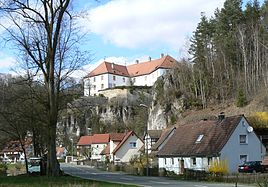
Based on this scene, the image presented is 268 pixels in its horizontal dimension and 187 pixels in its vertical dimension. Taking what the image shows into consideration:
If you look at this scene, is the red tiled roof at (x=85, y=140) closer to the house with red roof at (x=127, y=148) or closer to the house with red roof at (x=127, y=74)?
the house with red roof at (x=127, y=74)

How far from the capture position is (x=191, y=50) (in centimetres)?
8600

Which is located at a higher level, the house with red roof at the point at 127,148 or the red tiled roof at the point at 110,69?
the red tiled roof at the point at 110,69

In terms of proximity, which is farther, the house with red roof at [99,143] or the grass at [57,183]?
the house with red roof at [99,143]

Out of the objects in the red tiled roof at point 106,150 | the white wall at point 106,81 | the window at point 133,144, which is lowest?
the red tiled roof at point 106,150

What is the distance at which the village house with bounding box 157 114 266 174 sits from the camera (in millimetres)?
48688

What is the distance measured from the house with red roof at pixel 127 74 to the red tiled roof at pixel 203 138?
80042 millimetres

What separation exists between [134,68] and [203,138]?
98.3 m

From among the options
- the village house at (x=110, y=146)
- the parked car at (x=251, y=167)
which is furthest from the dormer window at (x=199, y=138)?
the village house at (x=110, y=146)

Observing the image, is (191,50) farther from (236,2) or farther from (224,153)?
(224,153)

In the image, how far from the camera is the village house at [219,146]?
48688 millimetres

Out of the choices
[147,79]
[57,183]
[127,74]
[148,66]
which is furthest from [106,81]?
[57,183]

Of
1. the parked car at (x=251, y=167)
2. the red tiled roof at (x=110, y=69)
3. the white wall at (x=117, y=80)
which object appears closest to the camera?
the parked car at (x=251, y=167)

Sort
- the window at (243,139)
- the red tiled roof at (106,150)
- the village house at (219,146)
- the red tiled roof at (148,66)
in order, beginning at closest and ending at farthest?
the village house at (219,146)
the window at (243,139)
the red tiled roof at (106,150)
the red tiled roof at (148,66)

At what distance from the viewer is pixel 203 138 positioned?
5203 centimetres
